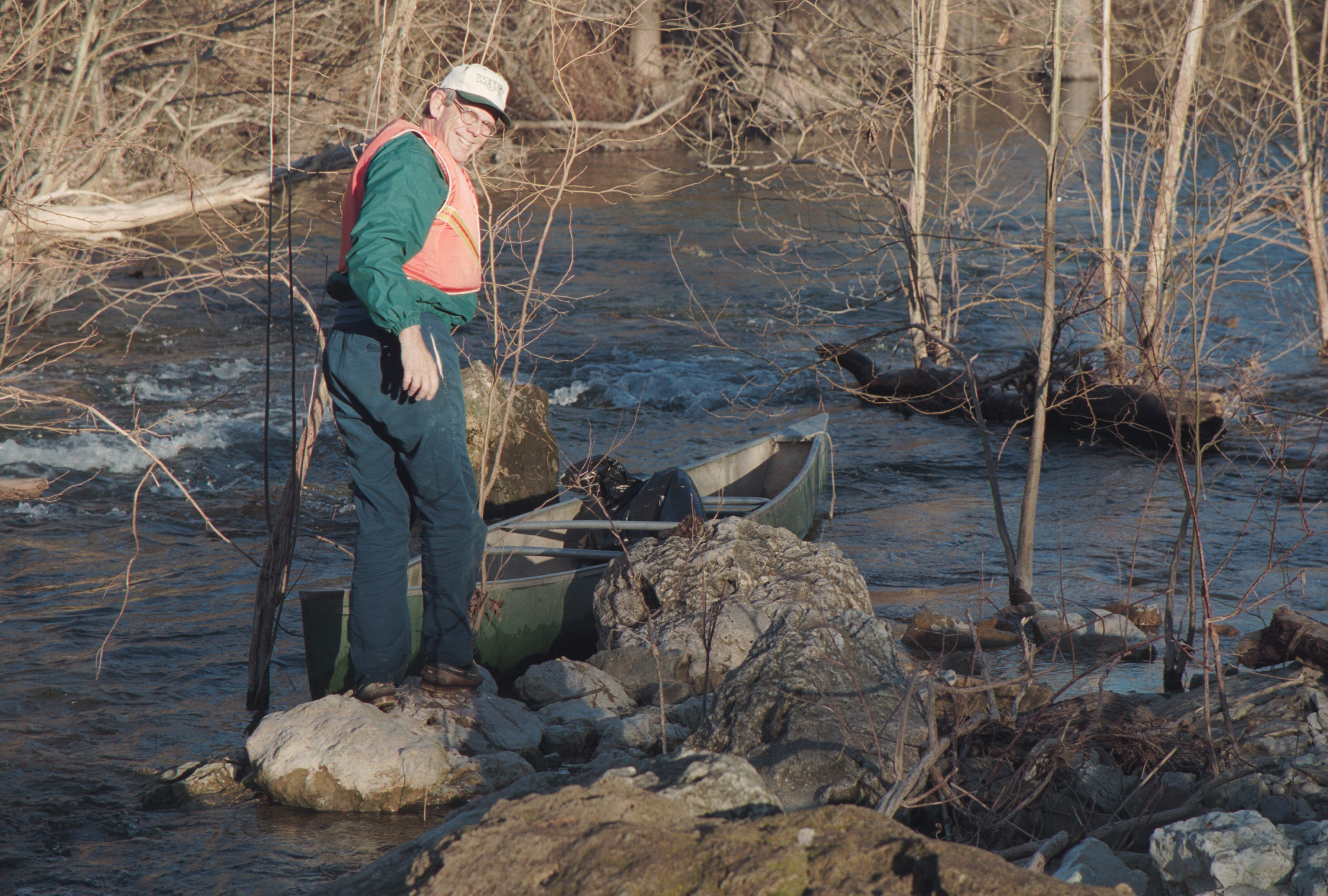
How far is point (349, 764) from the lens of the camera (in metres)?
3.77

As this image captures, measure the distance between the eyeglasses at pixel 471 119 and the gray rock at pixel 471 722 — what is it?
2027mm

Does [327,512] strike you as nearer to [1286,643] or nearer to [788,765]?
→ [788,765]

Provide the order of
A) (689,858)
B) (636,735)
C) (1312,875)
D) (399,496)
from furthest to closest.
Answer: (636,735)
(399,496)
(1312,875)
(689,858)

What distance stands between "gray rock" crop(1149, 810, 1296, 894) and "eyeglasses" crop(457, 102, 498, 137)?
2.89 metres

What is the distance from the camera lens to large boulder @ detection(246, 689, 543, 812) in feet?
12.3

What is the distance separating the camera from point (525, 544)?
20.9 feet

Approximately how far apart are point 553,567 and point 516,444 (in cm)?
263

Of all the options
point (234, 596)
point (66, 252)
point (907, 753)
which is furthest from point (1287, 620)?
point (66, 252)

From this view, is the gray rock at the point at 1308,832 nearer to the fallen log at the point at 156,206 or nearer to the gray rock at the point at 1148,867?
the gray rock at the point at 1148,867

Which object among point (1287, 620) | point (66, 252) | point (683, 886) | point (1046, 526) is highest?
point (66, 252)

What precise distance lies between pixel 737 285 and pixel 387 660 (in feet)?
41.1

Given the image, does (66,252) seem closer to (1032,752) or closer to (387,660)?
(387,660)

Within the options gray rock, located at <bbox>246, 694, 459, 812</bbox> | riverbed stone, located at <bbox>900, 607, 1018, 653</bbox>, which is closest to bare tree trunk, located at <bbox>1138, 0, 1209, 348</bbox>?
riverbed stone, located at <bbox>900, 607, 1018, 653</bbox>

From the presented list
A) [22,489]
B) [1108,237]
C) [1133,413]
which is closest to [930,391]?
[1133,413]
